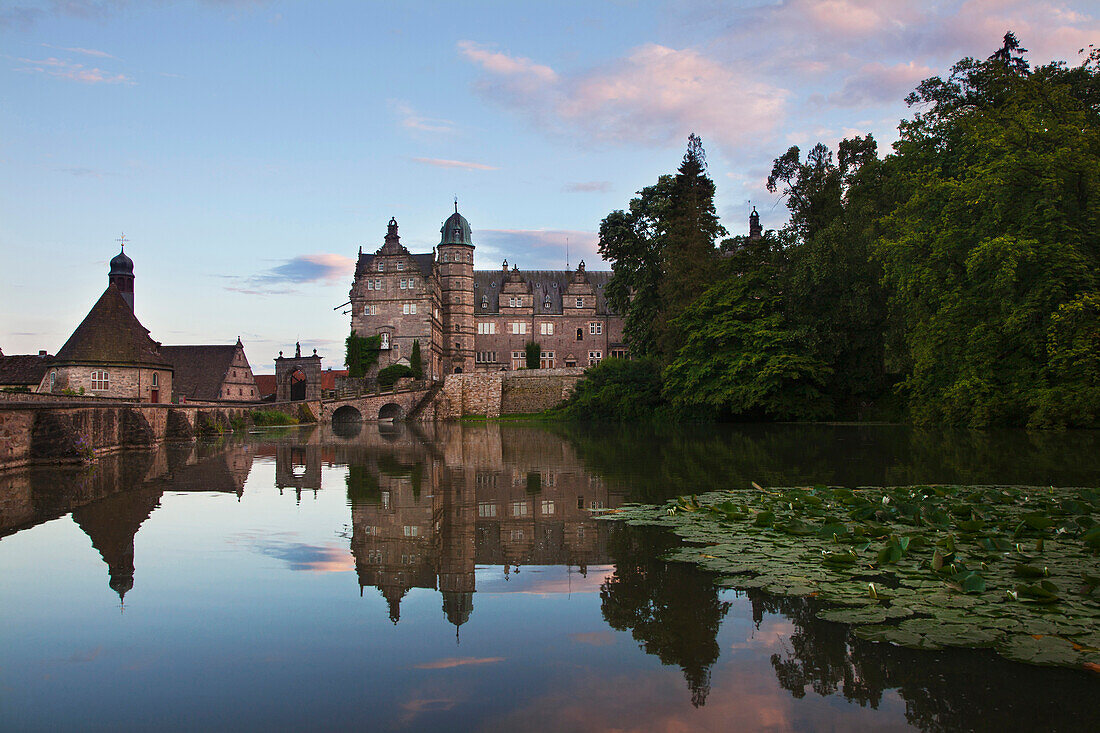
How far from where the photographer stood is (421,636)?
5309mm

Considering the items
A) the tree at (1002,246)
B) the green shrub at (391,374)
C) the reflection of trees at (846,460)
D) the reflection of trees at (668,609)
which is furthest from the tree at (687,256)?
the reflection of trees at (668,609)

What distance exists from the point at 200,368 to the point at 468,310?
71.5 feet

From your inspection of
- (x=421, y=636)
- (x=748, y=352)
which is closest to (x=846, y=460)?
(x=421, y=636)

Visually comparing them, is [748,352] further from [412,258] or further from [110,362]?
[412,258]

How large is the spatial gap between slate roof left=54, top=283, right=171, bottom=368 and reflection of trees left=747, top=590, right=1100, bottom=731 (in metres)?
29.5

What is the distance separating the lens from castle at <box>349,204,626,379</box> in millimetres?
56531

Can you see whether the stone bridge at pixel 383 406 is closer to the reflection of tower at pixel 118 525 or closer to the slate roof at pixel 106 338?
the slate roof at pixel 106 338

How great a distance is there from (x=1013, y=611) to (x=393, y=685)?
422 centimetres

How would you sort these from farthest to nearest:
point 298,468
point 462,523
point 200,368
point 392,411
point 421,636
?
1. point 392,411
2. point 200,368
3. point 298,468
4. point 462,523
5. point 421,636

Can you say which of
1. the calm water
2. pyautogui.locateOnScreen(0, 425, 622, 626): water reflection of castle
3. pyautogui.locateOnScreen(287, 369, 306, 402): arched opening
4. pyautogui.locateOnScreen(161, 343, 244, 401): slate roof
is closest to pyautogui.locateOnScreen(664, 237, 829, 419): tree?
pyautogui.locateOnScreen(0, 425, 622, 626): water reflection of castle

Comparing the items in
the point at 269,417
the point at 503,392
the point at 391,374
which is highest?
the point at 391,374

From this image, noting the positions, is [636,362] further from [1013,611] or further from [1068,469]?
[1013,611]

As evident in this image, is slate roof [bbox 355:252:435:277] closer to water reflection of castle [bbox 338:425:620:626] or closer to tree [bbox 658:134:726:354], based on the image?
tree [bbox 658:134:726:354]

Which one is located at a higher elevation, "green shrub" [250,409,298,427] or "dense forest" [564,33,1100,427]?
"dense forest" [564,33,1100,427]
